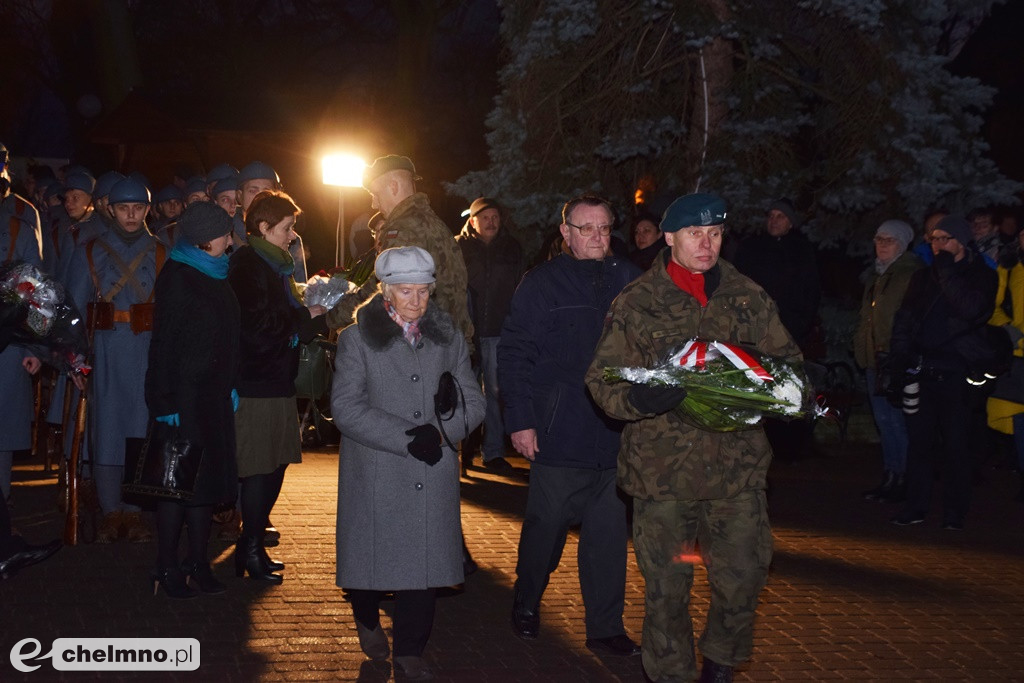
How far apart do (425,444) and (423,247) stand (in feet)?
6.91

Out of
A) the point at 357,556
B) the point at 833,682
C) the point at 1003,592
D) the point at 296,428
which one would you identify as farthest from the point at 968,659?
the point at 296,428

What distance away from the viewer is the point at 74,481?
932cm

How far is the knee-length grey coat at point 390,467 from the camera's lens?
21.4ft

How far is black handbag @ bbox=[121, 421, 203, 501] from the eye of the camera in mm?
7883

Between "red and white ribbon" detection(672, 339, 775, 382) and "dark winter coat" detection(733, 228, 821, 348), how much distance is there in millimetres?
7075

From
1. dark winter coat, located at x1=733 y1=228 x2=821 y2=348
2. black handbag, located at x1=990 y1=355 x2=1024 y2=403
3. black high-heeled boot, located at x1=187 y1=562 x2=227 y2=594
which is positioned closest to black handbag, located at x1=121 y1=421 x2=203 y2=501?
black high-heeled boot, located at x1=187 y1=562 x2=227 y2=594

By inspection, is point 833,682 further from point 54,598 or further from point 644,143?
point 644,143

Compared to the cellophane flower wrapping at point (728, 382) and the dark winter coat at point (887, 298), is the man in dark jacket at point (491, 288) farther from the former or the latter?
the cellophane flower wrapping at point (728, 382)

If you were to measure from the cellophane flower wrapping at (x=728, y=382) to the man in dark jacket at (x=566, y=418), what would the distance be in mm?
1523

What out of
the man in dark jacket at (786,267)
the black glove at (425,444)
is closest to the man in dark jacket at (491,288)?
the man in dark jacket at (786,267)

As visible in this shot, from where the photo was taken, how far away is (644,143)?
52.7 ft

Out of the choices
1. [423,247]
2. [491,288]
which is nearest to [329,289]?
[423,247]

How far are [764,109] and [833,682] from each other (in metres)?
10.2

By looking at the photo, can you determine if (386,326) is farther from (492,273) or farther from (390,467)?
(492,273)
